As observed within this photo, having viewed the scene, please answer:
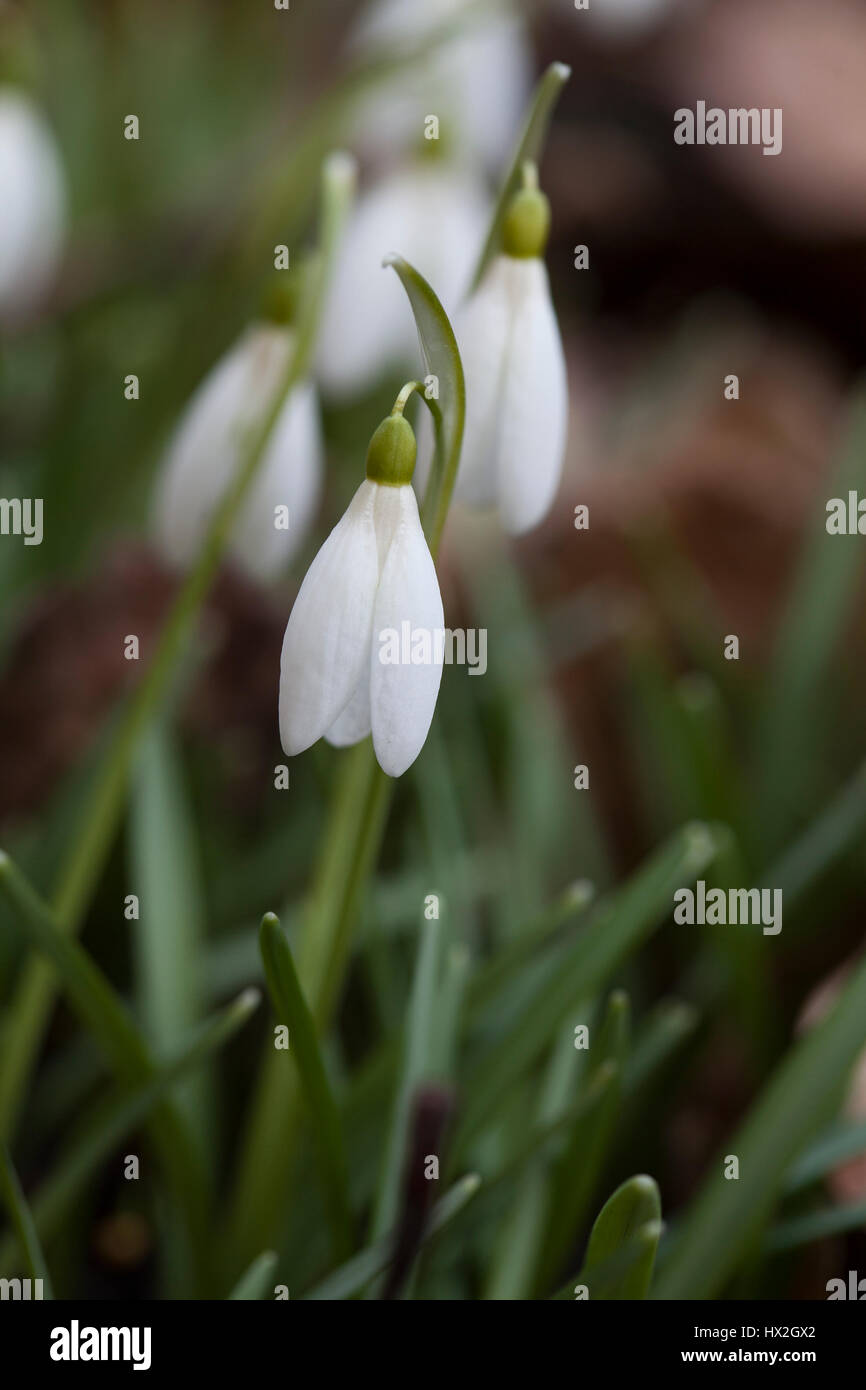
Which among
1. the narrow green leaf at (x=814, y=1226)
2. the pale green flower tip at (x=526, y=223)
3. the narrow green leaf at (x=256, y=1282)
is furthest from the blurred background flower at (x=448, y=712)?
the pale green flower tip at (x=526, y=223)

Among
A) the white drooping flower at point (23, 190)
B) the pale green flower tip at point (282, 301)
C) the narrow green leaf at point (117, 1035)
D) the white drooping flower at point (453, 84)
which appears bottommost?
the narrow green leaf at point (117, 1035)

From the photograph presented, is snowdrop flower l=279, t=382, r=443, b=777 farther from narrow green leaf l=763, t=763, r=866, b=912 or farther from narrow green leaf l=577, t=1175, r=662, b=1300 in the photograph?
narrow green leaf l=763, t=763, r=866, b=912

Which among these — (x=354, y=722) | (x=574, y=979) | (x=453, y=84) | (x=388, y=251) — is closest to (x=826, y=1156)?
(x=574, y=979)

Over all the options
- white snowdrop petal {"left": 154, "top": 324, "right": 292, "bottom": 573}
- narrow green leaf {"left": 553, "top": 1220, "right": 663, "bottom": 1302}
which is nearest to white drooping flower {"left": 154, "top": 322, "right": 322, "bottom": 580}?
white snowdrop petal {"left": 154, "top": 324, "right": 292, "bottom": 573}

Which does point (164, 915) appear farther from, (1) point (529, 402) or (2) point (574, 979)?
(1) point (529, 402)

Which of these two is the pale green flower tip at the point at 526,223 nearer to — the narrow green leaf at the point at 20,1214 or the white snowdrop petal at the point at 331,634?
the white snowdrop petal at the point at 331,634

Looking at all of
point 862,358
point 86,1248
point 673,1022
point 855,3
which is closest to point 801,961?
point 673,1022

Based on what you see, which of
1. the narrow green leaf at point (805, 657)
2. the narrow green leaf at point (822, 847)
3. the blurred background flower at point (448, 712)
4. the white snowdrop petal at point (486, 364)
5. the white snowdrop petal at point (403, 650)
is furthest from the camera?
the narrow green leaf at point (805, 657)
